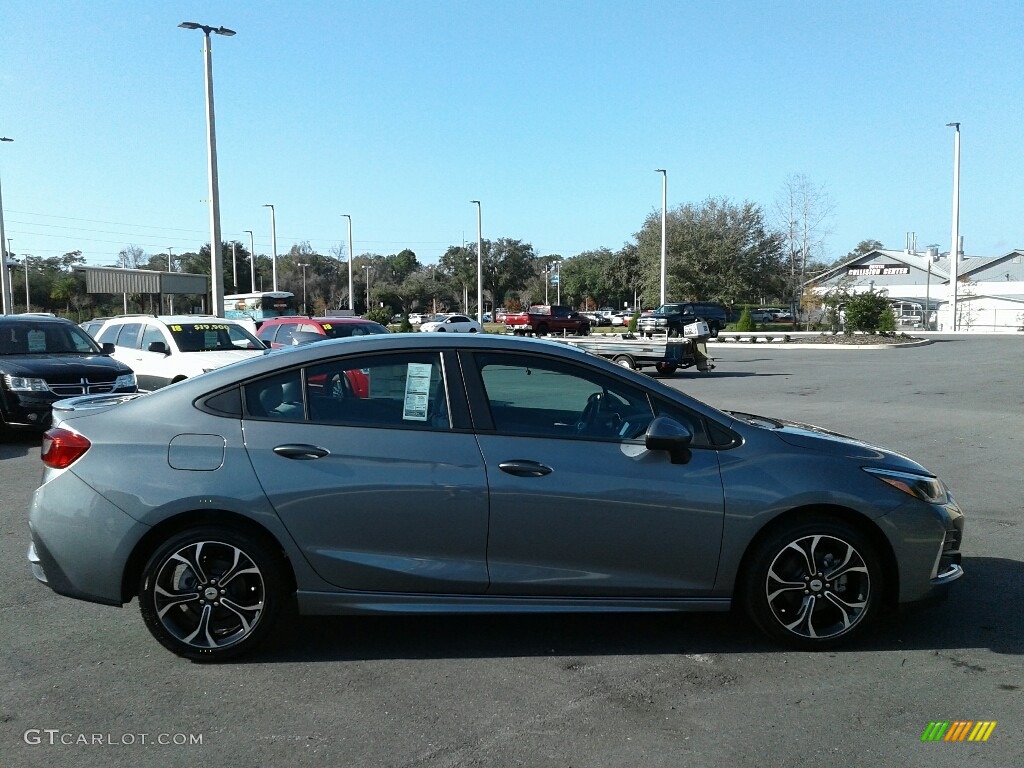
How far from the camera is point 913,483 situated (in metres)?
4.55

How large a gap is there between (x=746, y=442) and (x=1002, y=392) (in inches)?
632

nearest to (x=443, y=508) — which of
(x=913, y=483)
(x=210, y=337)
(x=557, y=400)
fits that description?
(x=557, y=400)

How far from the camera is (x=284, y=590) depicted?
14.4ft

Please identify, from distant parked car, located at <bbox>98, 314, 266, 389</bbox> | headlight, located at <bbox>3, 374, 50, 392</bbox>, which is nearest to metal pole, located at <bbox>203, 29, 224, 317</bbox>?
distant parked car, located at <bbox>98, 314, 266, 389</bbox>

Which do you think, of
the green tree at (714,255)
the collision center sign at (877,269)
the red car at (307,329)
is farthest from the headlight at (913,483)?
the collision center sign at (877,269)

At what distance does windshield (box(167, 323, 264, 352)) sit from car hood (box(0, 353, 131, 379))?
64.8 inches

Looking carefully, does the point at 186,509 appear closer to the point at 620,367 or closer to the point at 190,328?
the point at 620,367

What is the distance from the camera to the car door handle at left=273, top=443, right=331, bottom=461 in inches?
170

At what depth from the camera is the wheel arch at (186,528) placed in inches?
170

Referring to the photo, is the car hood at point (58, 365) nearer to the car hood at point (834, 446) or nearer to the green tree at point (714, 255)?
the car hood at point (834, 446)

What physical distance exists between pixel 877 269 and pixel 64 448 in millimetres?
89634

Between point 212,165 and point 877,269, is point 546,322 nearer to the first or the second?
point 212,165

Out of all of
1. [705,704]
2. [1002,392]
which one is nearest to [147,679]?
[705,704]

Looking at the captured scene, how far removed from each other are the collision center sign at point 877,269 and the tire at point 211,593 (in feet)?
282
